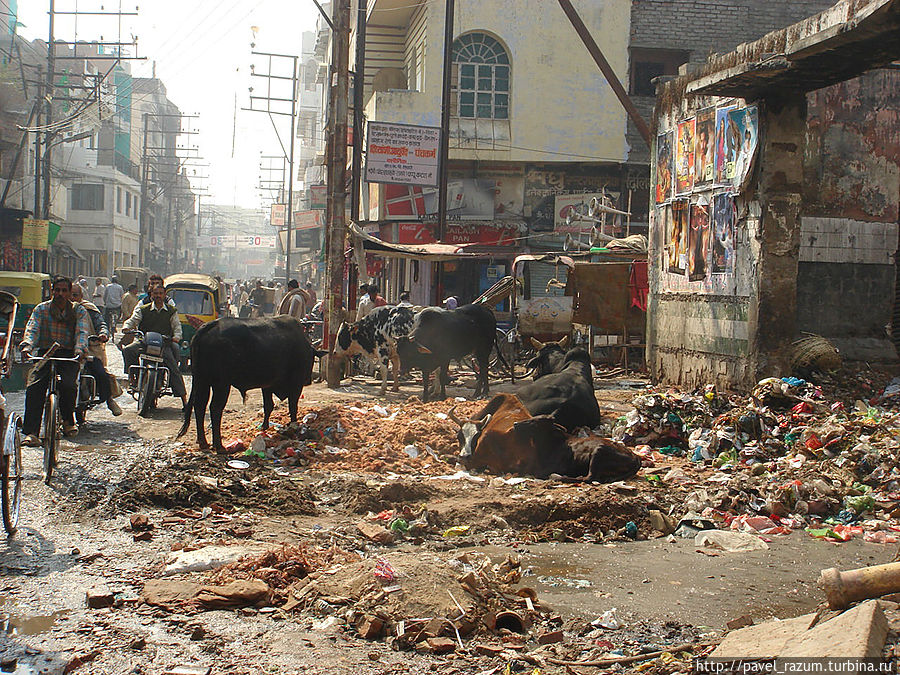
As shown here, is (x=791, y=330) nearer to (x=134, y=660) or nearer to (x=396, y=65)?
(x=134, y=660)

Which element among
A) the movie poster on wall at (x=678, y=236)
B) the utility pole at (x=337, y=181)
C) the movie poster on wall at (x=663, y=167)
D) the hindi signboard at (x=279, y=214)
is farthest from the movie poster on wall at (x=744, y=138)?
the hindi signboard at (x=279, y=214)

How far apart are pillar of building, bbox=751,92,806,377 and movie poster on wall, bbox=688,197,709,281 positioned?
1.40 meters

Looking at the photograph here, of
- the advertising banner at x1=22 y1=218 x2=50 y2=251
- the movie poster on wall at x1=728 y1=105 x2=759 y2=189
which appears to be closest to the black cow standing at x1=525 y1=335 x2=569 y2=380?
the movie poster on wall at x1=728 y1=105 x2=759 y2=189

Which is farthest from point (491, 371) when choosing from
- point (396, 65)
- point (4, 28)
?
point (4, 28)

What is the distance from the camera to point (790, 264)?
11.4 metres

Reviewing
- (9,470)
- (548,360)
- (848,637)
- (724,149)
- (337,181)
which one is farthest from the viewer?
(337,181)

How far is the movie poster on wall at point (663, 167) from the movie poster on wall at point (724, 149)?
5.49 ft

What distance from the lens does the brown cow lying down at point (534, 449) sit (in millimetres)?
8141

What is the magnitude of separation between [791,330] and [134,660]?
9.43m

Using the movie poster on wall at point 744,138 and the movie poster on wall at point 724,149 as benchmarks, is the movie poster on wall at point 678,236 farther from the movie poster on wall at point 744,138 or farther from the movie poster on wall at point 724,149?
the movie poster on wall at point 744,138

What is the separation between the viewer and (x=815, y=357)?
1177 cm

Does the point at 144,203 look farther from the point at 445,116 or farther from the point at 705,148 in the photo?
the point at 705,148

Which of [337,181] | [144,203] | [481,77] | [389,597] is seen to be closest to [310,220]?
[144,203]

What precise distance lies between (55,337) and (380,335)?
6563mm
